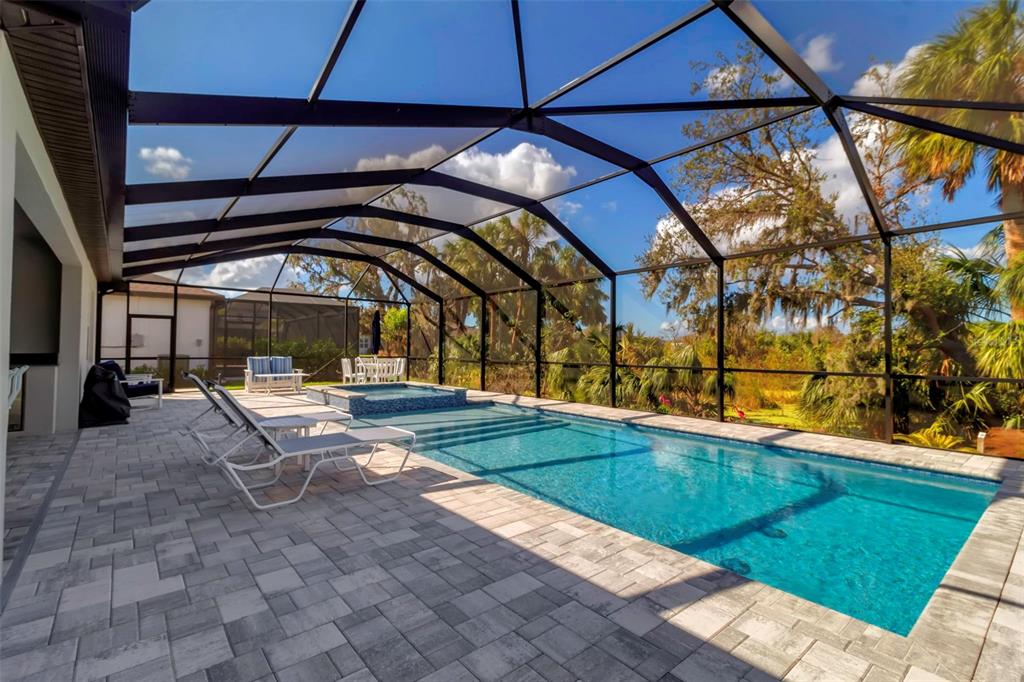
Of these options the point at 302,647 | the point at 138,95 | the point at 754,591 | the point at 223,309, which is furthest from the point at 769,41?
the point at 223,309

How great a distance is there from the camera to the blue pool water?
3449 mm

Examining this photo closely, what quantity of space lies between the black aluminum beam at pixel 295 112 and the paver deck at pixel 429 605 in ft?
9.82

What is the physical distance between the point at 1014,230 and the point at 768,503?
5.21 metres

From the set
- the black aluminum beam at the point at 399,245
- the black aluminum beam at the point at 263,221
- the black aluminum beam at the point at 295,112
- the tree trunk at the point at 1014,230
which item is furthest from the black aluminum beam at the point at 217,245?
the tree trunk at the point at 1014,230

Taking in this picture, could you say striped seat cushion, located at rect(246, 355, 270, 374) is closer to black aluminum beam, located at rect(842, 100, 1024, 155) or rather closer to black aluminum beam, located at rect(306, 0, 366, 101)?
black aluminum beam, located at rect(306, 0, 366, 101)

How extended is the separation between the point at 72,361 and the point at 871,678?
9.29 m

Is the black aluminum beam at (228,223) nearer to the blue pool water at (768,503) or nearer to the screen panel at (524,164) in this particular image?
the screen panel at (524,164)

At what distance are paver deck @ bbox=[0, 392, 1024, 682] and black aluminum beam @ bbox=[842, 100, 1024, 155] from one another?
11.6ft

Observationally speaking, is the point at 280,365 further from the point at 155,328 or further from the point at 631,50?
the point at 631,50

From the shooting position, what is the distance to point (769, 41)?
4000 mm

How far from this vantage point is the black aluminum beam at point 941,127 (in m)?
4.73

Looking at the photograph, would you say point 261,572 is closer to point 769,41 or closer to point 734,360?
point 769,41

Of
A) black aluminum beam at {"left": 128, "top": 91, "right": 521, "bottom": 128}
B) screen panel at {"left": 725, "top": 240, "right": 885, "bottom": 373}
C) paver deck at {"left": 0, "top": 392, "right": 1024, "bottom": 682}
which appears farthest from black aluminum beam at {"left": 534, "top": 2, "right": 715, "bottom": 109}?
screen panel at {"left": 725, "top": 240, "right": 885, "bottom": 373}

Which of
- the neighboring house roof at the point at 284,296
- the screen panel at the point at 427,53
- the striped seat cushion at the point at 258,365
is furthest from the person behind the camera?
the neighboring house roof at the point at 284,296
